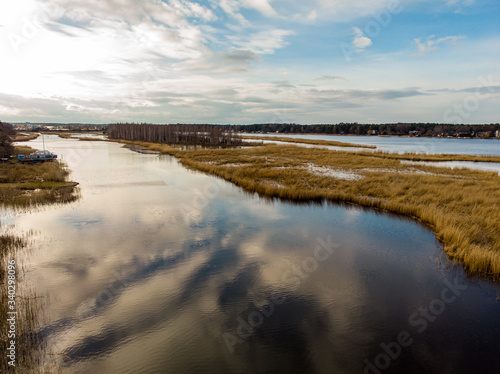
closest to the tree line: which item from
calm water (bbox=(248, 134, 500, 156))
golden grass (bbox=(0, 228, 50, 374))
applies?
calm water (bbox=(248, 134, 500, 156))

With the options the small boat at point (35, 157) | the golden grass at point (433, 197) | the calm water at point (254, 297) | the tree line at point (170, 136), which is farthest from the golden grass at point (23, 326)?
the tree line at point (170, 136)

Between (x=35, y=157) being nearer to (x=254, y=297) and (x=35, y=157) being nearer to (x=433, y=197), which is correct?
(x=254, y=297)

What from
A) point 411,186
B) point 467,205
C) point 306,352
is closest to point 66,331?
point 306,352

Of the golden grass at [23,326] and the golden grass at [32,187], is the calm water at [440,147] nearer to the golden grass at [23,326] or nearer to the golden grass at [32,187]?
the golden grass at [32,187]

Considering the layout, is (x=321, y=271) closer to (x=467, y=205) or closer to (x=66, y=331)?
(x=66, y=331)

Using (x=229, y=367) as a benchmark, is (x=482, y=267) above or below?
above

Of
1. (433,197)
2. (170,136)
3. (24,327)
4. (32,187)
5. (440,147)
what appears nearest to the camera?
(24,327)

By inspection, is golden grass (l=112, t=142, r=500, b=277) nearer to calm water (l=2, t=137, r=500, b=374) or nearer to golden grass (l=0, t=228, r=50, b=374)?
calm water (l=2, t=137, r=500, b=374)

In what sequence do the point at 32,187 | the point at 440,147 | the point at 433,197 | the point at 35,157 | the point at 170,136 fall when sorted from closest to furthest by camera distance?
the point at 433,197, the point at 32,187, the point at 35,157, the point at 440,147, the point at 170,136

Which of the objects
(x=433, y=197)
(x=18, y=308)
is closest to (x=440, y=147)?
(x=433, y=197)
